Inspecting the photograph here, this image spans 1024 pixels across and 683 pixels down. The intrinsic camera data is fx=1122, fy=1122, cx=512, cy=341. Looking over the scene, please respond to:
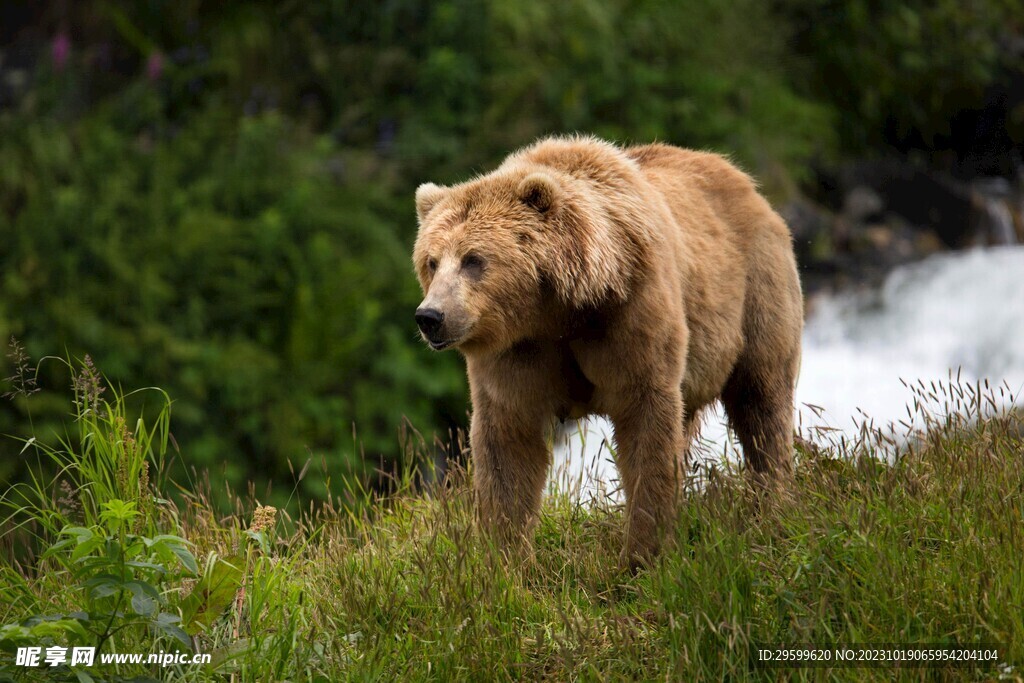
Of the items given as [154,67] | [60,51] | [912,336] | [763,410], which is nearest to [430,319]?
[763,410]

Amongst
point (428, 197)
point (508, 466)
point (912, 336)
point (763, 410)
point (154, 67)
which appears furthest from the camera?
point (154, 67)

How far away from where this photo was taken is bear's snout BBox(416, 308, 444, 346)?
399cm

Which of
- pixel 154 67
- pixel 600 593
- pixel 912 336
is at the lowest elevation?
pixel 600 593

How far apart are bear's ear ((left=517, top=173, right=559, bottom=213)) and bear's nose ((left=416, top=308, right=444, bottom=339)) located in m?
0.59

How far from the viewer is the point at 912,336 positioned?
1089 centimetres

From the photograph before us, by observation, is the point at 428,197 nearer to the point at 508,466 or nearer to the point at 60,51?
the point at 508,466

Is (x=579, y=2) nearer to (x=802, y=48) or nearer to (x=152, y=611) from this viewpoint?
(x=802, y=48)

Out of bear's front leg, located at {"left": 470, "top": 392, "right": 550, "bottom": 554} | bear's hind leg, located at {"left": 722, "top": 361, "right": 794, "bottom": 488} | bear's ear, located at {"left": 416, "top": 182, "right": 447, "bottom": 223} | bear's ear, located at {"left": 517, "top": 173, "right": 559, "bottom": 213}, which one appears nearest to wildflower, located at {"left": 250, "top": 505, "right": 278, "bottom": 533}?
bear's front leg, located at {"left": 470, "top": 392, "right": 550, "bottom": 554}

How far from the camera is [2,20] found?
1190 centimetres

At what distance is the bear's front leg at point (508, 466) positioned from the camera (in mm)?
4352

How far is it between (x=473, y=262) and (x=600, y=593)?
1288mm

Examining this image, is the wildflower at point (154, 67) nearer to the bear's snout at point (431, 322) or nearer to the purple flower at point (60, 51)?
the purple flower at point (60, 51)

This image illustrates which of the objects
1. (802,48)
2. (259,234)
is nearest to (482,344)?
(259,234)

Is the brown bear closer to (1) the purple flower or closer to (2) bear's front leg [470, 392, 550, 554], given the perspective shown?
(2) bear's front leg [470, 392, 550, 554]
